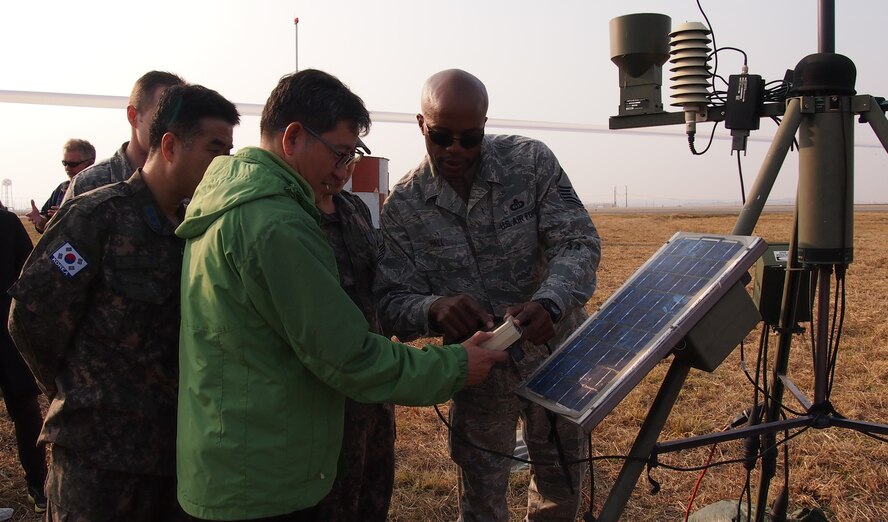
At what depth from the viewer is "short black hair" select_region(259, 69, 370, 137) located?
6.61ft

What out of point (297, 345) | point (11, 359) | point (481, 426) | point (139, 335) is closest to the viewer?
point (297, 345)

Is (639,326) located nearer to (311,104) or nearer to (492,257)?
(492,257)

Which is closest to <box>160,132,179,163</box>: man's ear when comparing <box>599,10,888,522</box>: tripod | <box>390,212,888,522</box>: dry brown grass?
<box>599,10,888,522</box>: tripod

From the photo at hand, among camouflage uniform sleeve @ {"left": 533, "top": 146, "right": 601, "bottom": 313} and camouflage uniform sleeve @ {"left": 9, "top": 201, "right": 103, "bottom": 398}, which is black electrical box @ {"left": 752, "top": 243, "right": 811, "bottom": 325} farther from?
camouflage uniform sleeve @ {"left": 9, "top": 201, "right": 103, "bottom": 398}

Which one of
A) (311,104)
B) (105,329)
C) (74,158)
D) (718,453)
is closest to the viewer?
(311,104)

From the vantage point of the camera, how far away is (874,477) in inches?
160

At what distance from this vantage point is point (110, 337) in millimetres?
2270

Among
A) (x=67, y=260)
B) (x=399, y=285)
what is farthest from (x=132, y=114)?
(x=399, y=285)

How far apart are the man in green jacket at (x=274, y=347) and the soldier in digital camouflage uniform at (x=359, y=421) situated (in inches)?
27.5

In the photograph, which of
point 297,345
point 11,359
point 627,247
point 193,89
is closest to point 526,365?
point 297,345

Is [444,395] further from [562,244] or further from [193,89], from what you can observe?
[193,89]

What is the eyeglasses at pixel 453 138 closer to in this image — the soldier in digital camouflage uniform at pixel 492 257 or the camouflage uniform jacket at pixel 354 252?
the soldier in digital camouflage uniform at pixel 492 257

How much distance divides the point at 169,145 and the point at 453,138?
1.03 meters

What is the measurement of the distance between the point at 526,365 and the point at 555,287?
625 mm
